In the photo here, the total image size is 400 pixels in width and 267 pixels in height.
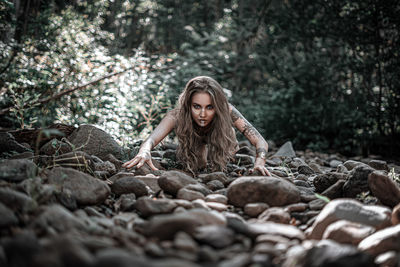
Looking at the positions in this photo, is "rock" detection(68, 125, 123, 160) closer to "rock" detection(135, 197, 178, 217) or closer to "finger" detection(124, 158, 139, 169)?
"finger" detection(124, 158, 139, 169)

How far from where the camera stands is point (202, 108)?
3.22 meters

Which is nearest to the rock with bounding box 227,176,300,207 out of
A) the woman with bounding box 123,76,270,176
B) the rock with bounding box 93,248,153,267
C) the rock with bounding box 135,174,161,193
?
the rock with bounding box 135,174,161,193

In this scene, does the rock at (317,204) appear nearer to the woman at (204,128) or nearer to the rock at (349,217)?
the rock at (349,217)

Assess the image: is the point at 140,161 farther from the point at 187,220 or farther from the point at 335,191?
the point at 335,191

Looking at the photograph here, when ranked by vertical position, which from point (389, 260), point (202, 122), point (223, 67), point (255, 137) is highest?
point (223, 67)

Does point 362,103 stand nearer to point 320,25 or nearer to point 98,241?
point 320,25

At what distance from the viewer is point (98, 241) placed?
4.22ft

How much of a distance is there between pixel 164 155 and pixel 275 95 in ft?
14.0

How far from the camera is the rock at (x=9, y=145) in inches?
114

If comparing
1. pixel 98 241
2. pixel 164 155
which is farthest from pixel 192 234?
pixel 164 155

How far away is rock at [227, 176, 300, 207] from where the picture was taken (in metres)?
2.12

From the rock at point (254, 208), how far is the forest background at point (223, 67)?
7.25 feet

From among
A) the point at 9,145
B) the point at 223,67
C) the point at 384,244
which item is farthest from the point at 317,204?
the point at 223,67

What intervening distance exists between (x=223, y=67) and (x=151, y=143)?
16.5 feet
